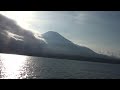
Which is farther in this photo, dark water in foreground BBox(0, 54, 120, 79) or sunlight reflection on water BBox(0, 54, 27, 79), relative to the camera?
sunlight reflection on water BBox(0, 54, 27, 79)

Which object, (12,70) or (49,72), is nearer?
(49,72)

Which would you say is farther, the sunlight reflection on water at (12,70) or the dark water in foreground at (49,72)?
the sunlight reflection on water at (12,70)

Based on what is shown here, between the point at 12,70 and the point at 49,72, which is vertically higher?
the point at 12,70
